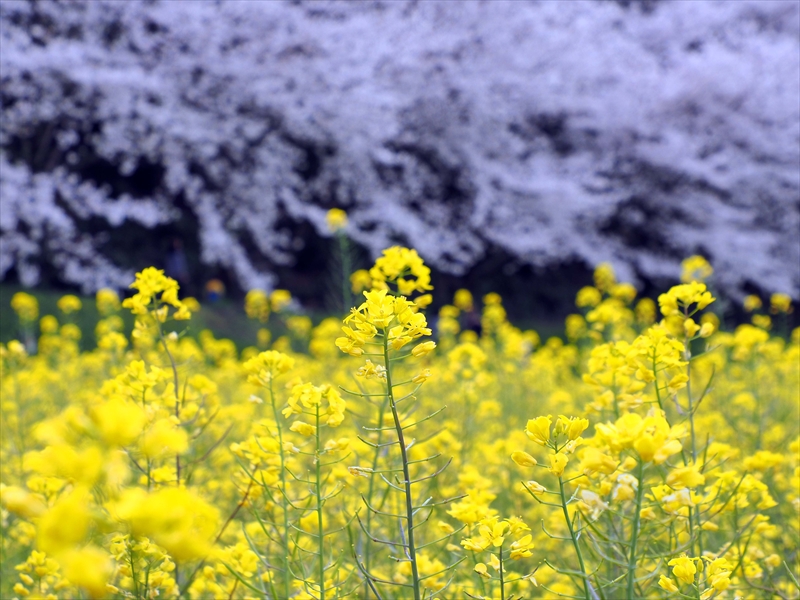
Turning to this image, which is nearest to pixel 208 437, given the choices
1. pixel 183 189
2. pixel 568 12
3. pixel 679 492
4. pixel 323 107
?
pixel 679 492

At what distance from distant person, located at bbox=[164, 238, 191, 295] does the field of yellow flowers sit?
569 cm

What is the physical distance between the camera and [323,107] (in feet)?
31.1

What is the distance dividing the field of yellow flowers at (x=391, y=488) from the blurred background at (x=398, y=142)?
6.06 metres

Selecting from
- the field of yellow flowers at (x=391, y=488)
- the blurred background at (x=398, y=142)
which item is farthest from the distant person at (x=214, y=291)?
the field of yellow flowers at (x=391, y=488)

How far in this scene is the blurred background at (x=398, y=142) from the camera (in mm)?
9086

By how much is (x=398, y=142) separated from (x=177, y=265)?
11.7ft

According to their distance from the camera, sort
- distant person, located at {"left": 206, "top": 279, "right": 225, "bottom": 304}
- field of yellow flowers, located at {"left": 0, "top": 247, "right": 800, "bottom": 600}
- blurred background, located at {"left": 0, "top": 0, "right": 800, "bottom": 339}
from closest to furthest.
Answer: field of yellow flowers, located at {"left": 0, "top": 247, "right": 800, "bottom": 600} < blurred background, located at {"left": 0, "top": 0, "right": 800, "bottom": 339} < distant person, located at {"left": 206, "top": 279, "right": 225, "bottom": 304}

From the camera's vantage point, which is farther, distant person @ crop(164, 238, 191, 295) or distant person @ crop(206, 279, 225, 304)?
distant person @ crop(206, 279, 225, 304)

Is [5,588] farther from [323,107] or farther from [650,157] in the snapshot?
[650,157]

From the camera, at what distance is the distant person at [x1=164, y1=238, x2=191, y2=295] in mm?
9633

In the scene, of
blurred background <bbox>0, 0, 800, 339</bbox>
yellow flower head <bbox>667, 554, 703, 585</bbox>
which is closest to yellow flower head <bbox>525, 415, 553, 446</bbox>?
yellow flower head <bbox>667, 554, 703, 585</bbox>

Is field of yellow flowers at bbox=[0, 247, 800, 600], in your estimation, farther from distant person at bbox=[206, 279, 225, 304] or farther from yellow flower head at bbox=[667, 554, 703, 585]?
distant person at bbox=[206, 279, 225, 304]

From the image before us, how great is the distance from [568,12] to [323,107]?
4.06m

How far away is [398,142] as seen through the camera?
10.6m
